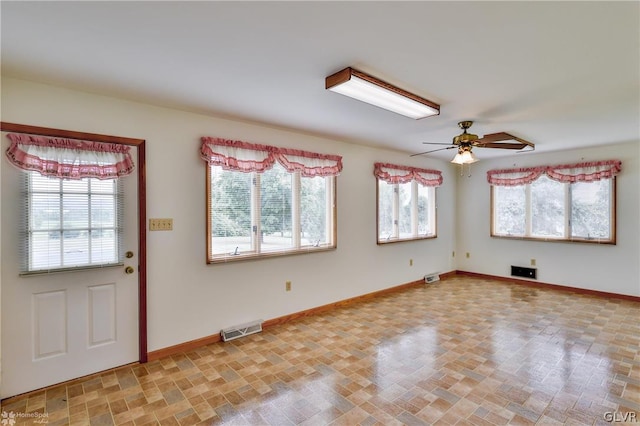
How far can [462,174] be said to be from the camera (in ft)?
21.4

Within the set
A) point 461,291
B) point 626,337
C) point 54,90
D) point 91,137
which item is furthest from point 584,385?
point 54,90

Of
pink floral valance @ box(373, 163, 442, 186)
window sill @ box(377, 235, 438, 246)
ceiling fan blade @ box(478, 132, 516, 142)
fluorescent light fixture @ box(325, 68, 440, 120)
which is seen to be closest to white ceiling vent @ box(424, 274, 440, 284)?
window sill @ box(377, 235, 438, 246)

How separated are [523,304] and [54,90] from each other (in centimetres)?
588

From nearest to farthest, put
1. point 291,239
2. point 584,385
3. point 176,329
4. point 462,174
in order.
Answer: point 584,385
point 176,329
point 291,239
point 462,174

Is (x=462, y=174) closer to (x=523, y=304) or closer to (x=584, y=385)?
(x=523, y=304)

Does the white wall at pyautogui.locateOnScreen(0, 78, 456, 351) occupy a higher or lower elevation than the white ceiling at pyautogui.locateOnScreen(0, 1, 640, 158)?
lower

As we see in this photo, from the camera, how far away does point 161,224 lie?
9.77 ft

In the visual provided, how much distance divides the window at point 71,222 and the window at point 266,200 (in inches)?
33.4

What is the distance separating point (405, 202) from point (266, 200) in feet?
9.45

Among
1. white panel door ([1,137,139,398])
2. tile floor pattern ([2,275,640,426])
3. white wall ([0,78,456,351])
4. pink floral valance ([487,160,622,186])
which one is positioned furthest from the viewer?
pink floral valance ([487,160,622,186])

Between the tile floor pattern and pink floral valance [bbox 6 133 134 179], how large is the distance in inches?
66.8

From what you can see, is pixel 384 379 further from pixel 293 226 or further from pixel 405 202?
pixel 405 202

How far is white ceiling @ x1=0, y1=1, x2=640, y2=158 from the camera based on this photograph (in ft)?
5.15

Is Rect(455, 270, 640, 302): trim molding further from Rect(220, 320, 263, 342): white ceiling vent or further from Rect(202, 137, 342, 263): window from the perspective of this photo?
Rect(220, 320, 263, 342): white ceiling vent
